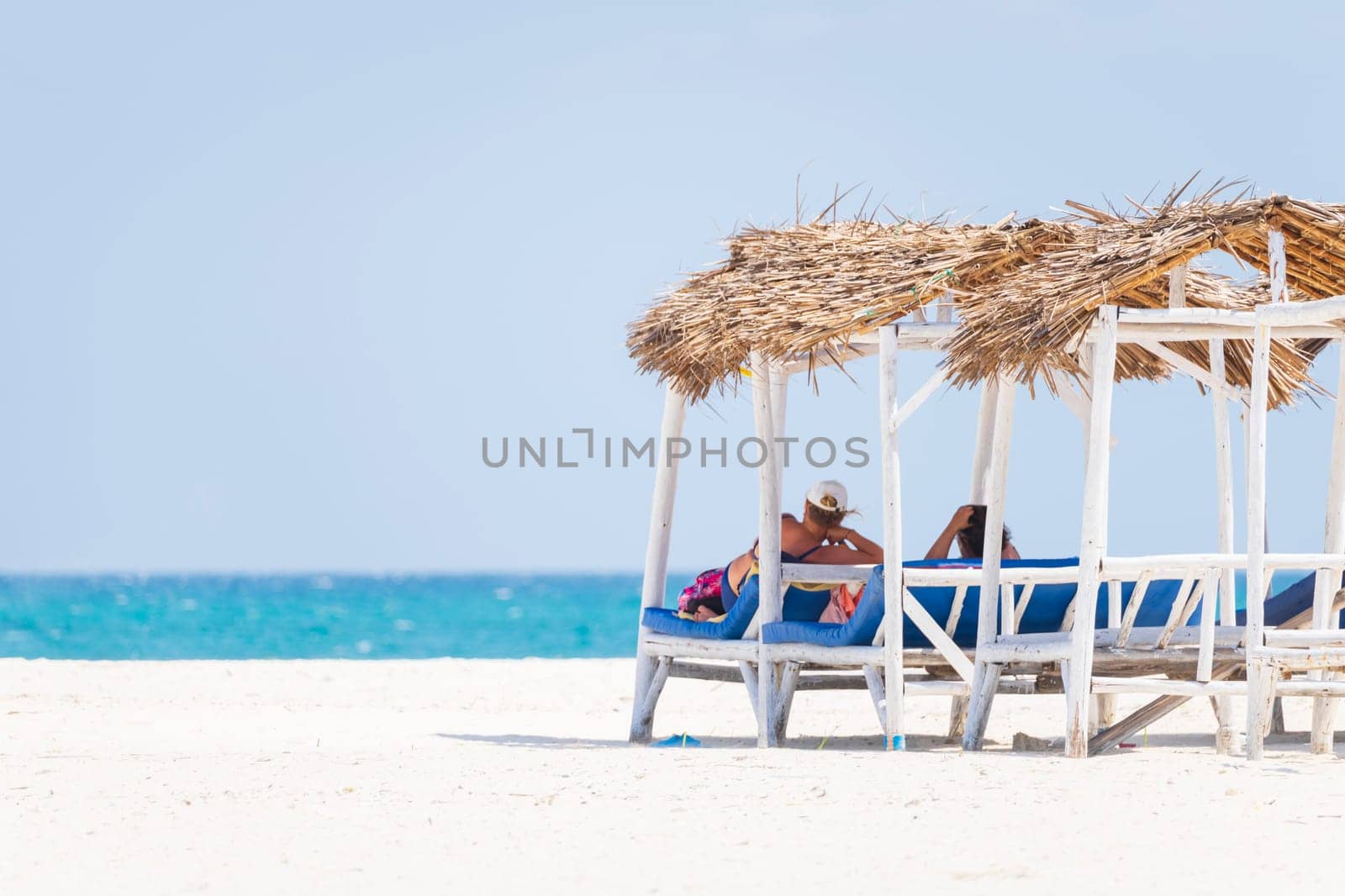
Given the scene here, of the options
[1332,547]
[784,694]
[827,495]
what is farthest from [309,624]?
[1332,547]

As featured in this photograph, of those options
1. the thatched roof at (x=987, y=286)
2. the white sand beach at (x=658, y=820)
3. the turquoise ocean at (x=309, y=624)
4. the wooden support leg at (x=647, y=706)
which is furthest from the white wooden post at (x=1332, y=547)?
the turquoise ocean at (x=309, y=624)

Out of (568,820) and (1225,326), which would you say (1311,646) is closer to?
(1225,326)

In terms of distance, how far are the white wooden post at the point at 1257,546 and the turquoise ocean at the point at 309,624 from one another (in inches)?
1185

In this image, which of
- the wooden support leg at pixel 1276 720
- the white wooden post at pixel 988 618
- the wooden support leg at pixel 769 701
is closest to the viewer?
the white wooden post at pixel 988 618

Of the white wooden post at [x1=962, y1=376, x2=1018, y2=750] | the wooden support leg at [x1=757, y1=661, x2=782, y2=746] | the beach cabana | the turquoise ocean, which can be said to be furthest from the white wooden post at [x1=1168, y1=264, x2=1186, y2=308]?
the turquoise ocean

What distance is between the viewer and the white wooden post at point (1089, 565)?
6.86 metres

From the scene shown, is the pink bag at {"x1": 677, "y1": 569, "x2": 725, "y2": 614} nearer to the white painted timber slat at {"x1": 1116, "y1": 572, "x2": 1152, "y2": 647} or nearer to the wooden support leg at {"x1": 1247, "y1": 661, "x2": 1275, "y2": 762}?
the white painted timber slat at {"x1": 1116, "y1": 572, "x2": 1152, "y2": 647}

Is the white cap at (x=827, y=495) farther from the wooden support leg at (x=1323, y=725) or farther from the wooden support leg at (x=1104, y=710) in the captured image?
the wooden support leg at (x=1323, y=725)

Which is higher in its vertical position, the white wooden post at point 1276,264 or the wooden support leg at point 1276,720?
the white wooden post at point 1276,264

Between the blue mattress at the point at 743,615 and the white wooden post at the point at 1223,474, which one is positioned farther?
the blue mattress at the point at 743,615

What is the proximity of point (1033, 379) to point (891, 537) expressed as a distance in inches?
40.9


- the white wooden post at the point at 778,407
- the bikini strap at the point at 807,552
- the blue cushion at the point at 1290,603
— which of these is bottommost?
the blue cushion at the point at 1290,603

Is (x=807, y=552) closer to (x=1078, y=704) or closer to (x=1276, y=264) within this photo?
(x=1078, y=704)

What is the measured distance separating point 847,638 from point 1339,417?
2.30m
